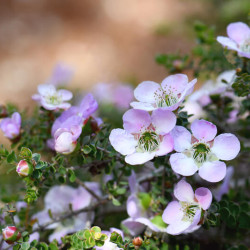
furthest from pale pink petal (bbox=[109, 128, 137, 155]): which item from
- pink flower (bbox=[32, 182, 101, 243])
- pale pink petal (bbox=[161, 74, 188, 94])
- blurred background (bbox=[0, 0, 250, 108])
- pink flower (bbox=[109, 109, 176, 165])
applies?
blurred background (bbox=[0, 0, 250, 108])

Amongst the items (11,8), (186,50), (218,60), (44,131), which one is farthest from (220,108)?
(11,8)

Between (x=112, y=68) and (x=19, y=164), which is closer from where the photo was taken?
(x=19, y=164)

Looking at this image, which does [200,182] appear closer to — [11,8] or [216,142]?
[216,142]

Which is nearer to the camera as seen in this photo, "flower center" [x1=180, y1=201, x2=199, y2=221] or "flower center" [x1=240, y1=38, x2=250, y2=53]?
"flower center" [x1=180, y1=201, x2=199, y2=221]

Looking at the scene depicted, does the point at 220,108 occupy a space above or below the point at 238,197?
above

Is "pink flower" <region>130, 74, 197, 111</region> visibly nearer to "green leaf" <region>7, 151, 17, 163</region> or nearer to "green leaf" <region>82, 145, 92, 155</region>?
"green leaf" <region>82, 145, 92, 155</region>

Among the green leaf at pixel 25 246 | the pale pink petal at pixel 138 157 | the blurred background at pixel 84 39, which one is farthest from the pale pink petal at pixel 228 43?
the blurred background at pixel 84 39

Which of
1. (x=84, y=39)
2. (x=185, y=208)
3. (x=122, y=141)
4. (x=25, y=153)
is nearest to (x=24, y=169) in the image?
(x=25, y=153)
